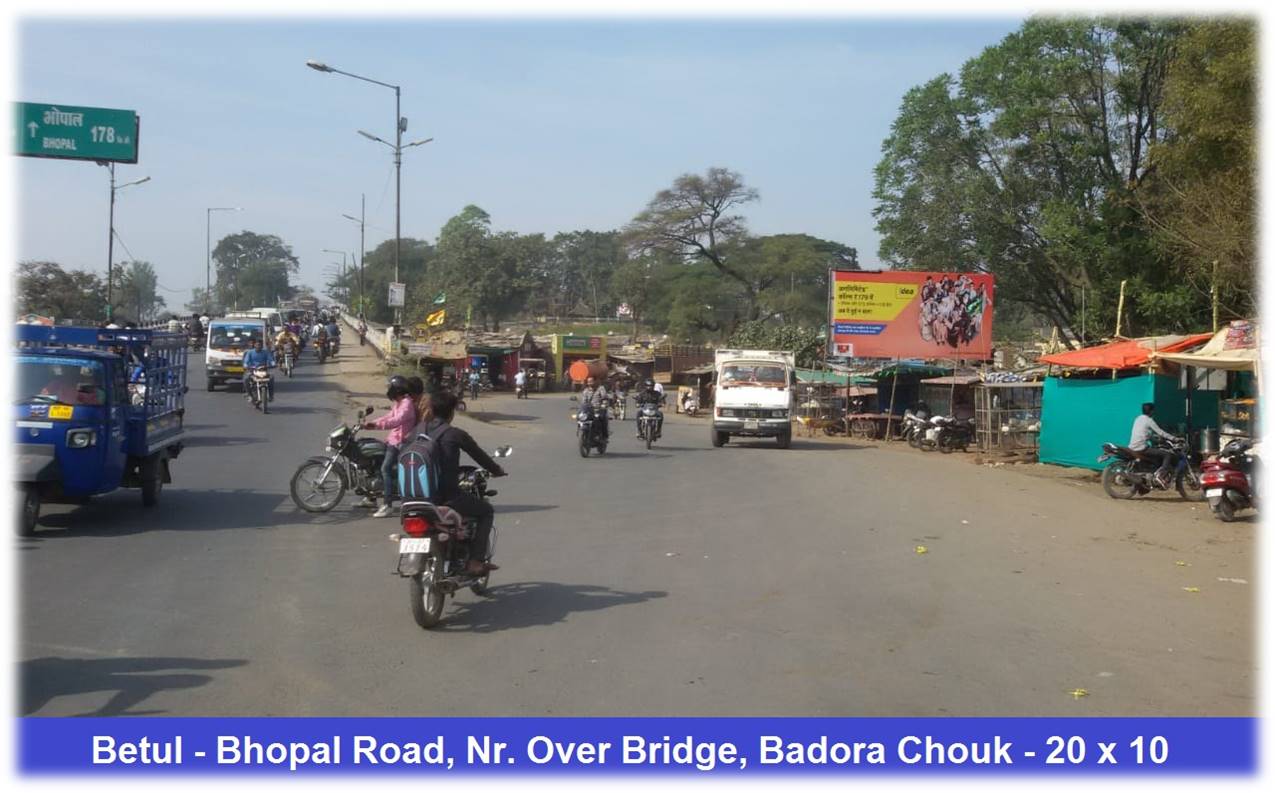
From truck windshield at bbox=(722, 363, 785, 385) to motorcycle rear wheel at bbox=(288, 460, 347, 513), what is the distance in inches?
575

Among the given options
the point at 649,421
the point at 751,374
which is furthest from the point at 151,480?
the point at 751,374

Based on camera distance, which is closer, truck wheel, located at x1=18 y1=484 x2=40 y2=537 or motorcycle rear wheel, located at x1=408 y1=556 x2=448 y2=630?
motorcycle rear wheel, located at x1=408 y1=556 x2=448 y2=630

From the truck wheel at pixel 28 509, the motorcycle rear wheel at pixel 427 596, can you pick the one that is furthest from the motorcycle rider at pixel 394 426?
the motorcycle rear wheel at pixel 427 596

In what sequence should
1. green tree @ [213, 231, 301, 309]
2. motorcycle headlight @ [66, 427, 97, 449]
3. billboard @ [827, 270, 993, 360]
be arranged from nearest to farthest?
motorcycle headlight @ [66, 427, 97, 449] → billboard @ [827, 270, 993, 360] → green tree @ [213, 231, 301, 309]

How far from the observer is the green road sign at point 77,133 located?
18.8 meters

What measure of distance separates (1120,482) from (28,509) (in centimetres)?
1476

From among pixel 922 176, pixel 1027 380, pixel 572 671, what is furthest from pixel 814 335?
pixel 572 671

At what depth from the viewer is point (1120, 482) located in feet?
55.3

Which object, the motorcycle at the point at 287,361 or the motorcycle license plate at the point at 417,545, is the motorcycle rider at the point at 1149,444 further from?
the motorcycle at the point at 287,361

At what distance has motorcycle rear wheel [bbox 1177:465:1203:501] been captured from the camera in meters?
16.5

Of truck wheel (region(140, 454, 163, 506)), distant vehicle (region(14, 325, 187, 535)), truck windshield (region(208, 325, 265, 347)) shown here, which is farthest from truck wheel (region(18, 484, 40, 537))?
truck windshield (region(208, 325, 265, 347))

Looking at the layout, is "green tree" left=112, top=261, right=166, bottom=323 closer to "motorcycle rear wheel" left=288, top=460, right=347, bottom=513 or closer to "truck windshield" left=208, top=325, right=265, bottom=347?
"truck windshield" left=208, top=325, right=265, bottom=347

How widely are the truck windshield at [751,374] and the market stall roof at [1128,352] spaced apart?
7110 mm

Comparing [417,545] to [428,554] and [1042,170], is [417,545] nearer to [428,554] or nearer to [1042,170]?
[428,554]
